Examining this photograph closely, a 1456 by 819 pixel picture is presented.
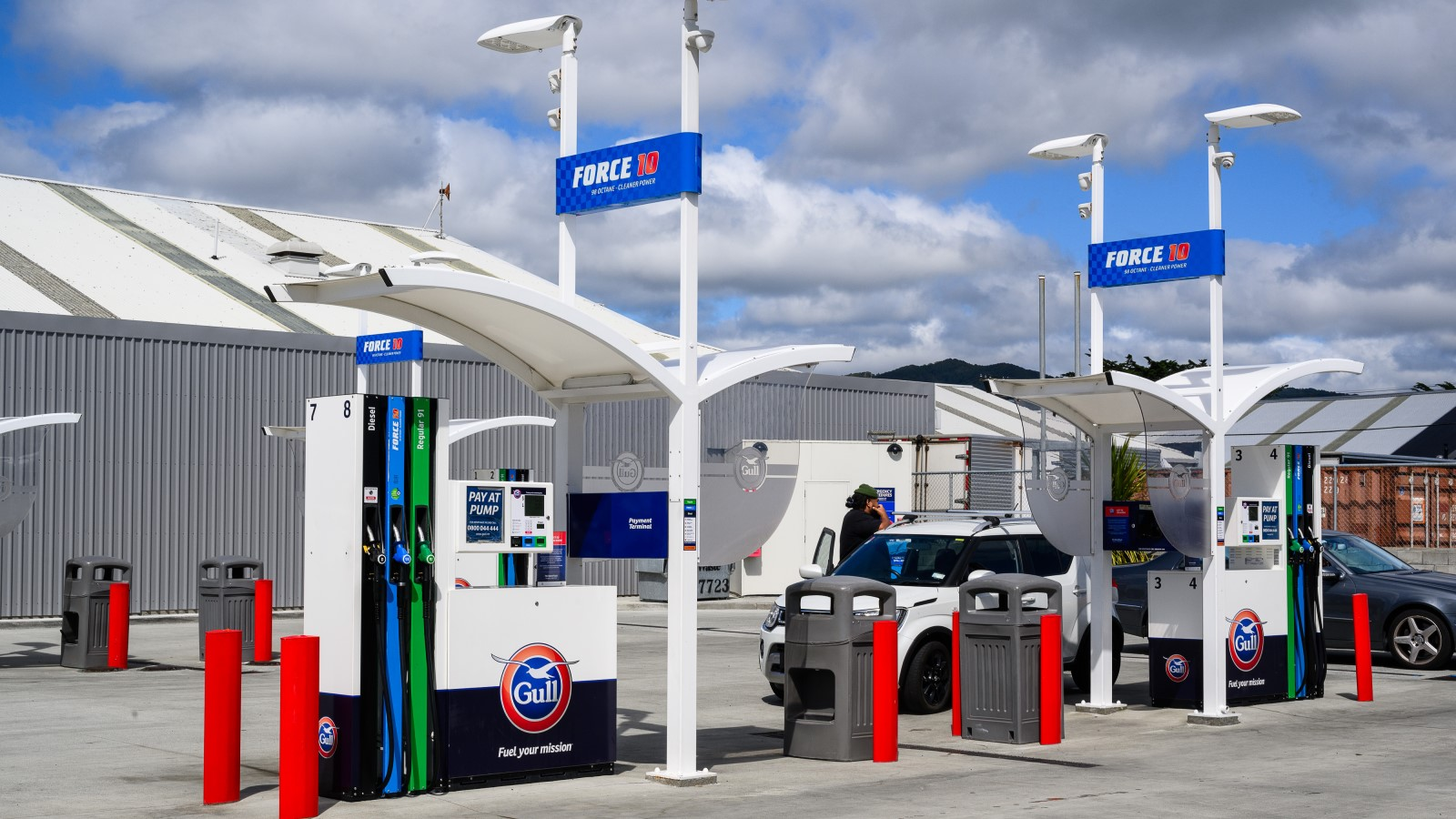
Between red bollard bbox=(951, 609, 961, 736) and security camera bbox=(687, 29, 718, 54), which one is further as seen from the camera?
red bollard bbox=(951, 609, 961, 736)

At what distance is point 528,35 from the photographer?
10.2m

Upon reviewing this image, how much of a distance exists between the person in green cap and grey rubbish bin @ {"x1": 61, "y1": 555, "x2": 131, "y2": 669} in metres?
8.01

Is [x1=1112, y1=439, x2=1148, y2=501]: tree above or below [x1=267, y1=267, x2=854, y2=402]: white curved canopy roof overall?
below

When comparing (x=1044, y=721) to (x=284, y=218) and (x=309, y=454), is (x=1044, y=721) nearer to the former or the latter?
(x=309, y=454)

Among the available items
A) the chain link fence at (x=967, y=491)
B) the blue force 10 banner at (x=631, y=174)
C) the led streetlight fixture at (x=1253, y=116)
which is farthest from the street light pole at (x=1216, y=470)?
the chain link fence at (x=967, y=491)

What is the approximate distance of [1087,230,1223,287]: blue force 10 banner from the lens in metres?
13.5

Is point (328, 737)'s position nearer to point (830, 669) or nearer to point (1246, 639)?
point (830, 669)

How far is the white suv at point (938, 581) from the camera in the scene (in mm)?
13477

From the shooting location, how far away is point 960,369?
175875 mm

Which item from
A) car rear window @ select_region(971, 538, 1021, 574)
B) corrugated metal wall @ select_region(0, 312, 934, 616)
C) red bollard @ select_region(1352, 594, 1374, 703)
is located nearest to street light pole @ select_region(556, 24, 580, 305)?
A: car rear window @ select_region(971, 538, 1021, 574)

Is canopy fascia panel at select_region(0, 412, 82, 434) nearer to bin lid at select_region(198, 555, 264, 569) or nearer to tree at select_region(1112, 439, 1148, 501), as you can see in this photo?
bin lid at select_region(198, 555, 264, 569)

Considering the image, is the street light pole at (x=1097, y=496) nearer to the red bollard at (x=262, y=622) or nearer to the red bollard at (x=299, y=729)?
the red bollard at (x=299, y=729)

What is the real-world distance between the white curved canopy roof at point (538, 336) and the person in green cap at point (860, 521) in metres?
6.45

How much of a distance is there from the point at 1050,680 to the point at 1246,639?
324 centimetres
